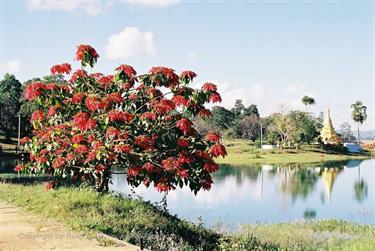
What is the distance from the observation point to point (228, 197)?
24906 millimetres

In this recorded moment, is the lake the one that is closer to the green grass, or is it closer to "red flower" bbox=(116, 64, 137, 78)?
the green grass

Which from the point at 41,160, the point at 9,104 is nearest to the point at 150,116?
the point at 41,160

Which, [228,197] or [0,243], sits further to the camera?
[228,197]

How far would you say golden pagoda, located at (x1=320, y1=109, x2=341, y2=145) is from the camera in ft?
270

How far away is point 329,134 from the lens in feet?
274

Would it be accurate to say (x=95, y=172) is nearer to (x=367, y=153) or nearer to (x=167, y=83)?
(x=167, y=83)

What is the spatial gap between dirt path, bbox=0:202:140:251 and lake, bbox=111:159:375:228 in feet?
19.8

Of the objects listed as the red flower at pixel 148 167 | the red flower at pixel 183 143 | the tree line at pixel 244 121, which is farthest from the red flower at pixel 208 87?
the tree line at pixel 244 121

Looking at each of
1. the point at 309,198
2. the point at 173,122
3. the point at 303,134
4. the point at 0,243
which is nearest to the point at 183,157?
the point at 173,122

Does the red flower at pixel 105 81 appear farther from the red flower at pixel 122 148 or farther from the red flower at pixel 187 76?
the red flower at pixel 122 148

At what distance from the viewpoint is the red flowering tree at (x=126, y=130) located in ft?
→ 31.8

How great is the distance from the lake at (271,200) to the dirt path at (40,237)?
6043mm

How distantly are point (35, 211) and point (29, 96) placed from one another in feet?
7.75

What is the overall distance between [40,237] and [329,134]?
263ft
